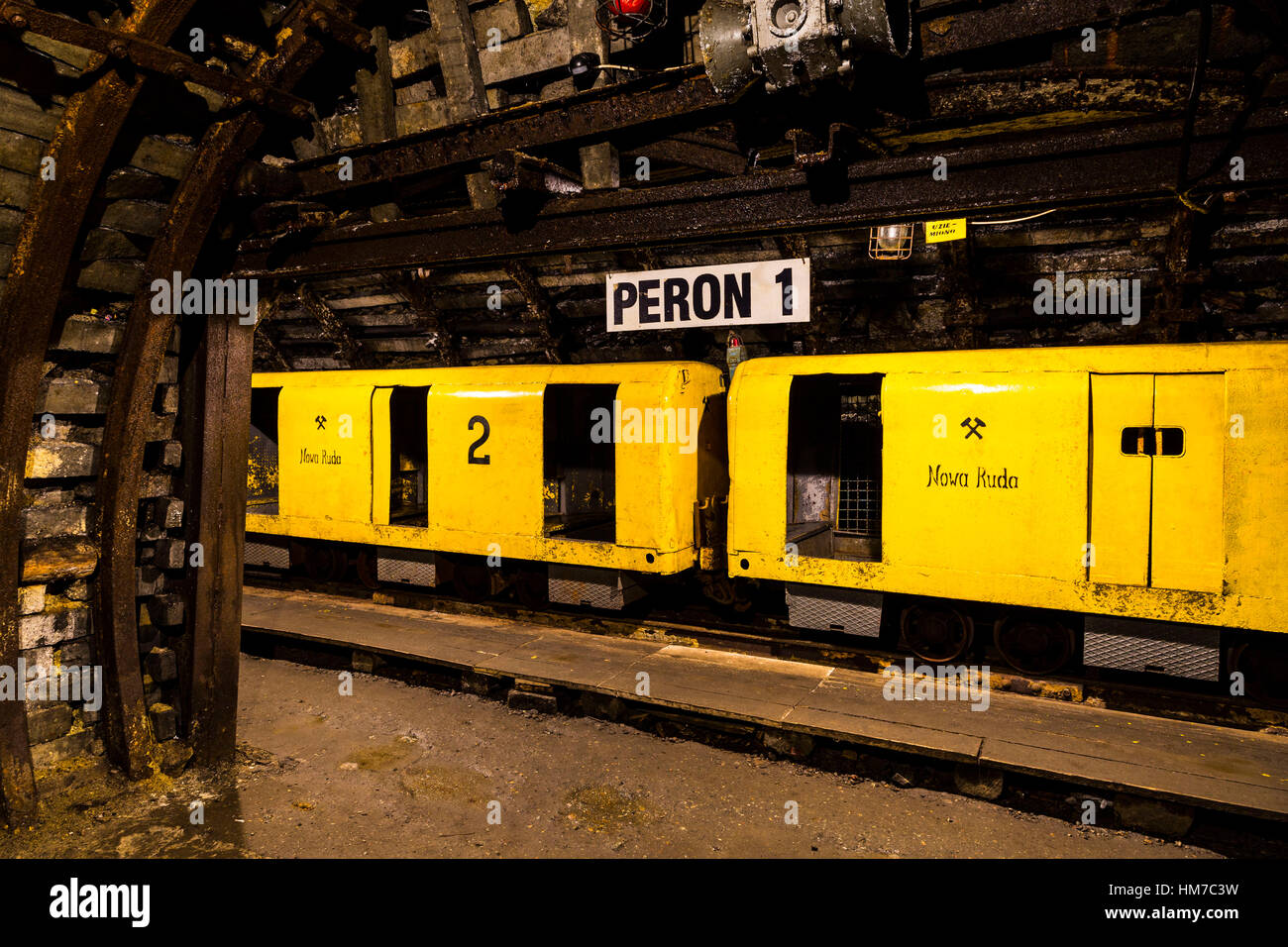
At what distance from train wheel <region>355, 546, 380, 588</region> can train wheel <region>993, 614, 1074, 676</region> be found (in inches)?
265

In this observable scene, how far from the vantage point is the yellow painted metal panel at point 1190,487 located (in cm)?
508

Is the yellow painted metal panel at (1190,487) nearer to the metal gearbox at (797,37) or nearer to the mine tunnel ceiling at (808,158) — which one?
the mine tunnel ceiling at (808,158)

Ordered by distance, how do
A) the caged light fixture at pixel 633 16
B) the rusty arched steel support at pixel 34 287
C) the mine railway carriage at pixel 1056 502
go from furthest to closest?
the caged light fixture at pixel 633 16 < the mine railway carriage at pixel 1056 502 < the rusty arched steel support at pixel 34 287

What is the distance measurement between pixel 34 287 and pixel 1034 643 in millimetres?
6797

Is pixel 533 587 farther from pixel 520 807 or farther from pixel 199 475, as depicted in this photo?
pixel 199 475

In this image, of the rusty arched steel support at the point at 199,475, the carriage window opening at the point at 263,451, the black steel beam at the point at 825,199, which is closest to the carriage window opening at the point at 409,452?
the carriage window opening at the point at 263,451

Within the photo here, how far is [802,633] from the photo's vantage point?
729cm

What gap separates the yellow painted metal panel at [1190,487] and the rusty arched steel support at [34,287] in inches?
238

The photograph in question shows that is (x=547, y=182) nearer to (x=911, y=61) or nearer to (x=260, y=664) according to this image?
(x=911, y=61)

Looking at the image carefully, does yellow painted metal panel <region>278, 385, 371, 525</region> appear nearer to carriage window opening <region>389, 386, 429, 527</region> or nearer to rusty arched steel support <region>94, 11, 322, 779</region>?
carriage window opening <region>389, 386, 429, 527</region>

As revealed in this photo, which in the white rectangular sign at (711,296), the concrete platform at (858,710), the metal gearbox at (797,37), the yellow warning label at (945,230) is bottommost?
the concrete platform at (858,710)
